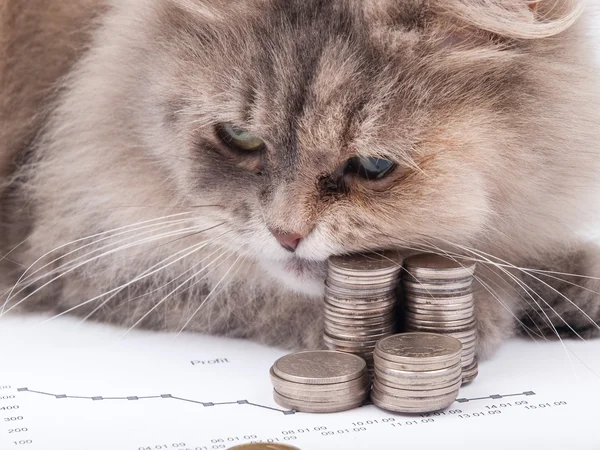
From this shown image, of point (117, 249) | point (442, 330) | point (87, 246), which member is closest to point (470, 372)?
point (442, 330)

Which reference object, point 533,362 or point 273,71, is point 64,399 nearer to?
point 273,71

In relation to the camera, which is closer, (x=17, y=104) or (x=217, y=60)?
(x=217, y=60)

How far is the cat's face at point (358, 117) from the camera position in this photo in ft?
3.98

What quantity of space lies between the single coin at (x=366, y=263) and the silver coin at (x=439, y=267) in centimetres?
2

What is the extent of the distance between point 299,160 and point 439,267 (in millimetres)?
271

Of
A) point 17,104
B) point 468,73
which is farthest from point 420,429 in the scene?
point 17,104

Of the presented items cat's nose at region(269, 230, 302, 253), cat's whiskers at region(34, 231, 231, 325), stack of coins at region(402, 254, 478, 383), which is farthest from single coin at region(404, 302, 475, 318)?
cat's whiskers at region(34, 231, 231, 325)

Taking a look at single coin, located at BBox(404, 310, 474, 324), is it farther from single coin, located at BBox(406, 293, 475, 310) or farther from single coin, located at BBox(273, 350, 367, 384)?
single coin, located at BBox(273, 350, 367, 384)

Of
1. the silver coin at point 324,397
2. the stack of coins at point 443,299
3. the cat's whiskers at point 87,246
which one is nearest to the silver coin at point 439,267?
the stack of coins at point 443,299

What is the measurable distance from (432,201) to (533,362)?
1.21ft

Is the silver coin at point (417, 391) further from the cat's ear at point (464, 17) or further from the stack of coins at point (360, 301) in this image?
the cat's ear at point (464, 17)

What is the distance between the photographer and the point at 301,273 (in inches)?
53.8

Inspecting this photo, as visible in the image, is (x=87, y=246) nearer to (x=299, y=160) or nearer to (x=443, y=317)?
(x=299, y=160)

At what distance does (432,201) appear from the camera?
4.07 feet
